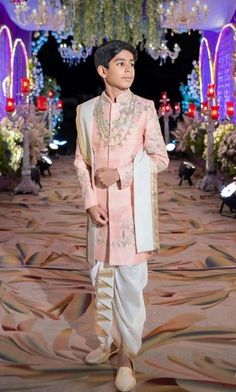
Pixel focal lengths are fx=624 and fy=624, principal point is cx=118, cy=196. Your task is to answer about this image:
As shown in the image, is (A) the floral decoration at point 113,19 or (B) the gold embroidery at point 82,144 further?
(A) the floral decoration at point 113,19

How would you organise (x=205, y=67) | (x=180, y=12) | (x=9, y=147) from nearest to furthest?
(x=9, y=147) < (x=180, y=12) < (x=205, y=67)

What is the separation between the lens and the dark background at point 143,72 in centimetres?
1836

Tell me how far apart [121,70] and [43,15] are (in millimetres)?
8810

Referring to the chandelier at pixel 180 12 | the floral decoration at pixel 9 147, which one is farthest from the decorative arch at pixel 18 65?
the chandelier at pixel 180 12

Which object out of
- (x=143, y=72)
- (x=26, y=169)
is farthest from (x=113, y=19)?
(x=143, y=72)

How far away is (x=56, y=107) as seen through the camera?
17781mm

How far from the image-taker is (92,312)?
371 centimetres

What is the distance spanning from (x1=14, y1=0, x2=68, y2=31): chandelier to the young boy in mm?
8421

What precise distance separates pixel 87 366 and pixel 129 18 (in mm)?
9164

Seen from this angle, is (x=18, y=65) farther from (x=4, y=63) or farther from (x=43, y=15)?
(x=43, y=15)

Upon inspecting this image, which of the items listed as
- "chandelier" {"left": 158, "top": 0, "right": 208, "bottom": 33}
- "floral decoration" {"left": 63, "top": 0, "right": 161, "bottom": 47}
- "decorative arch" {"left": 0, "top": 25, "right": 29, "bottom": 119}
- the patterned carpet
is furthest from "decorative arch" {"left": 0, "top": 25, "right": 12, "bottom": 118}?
the patterned carpet

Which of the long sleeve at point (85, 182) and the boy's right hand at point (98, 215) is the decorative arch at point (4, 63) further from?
the boy's right hand at point (98, 215)

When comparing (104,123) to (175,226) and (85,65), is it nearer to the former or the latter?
(175,226)

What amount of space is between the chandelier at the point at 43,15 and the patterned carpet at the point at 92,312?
204 inches
